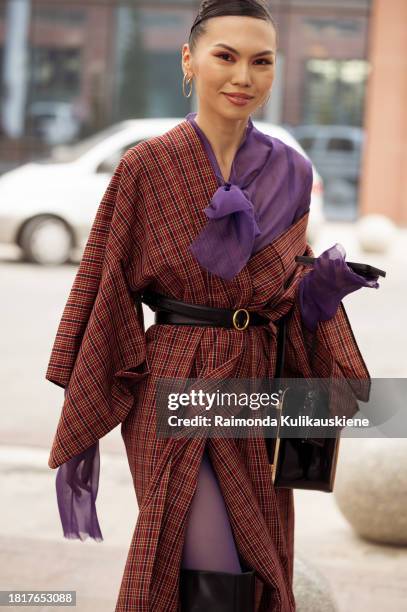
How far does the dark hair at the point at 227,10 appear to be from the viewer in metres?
2.73

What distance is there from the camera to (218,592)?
2611 millimetres

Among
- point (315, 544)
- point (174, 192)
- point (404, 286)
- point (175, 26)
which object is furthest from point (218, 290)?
point (175, 26)

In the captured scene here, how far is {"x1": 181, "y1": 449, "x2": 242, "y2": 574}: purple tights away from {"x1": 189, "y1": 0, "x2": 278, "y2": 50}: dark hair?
1.02 m

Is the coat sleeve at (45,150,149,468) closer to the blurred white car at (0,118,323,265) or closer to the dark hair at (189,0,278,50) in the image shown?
the dark hair at (189,0,278,50)

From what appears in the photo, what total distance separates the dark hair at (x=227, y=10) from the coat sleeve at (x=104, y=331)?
0.34m

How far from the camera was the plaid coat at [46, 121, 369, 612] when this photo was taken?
270cm

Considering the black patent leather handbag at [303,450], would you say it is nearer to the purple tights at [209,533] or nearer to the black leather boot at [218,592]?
the purple tights at [209,533]

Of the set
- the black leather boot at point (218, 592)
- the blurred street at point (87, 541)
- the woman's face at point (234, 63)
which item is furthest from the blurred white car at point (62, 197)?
the black leather boot at point (218, 592)

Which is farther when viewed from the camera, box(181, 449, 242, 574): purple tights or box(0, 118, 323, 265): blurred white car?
box(0, 118, 323, 265): blurred white car

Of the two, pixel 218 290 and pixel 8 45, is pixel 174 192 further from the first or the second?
pixel 8 45

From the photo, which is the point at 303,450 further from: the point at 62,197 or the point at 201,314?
the point at 62,197

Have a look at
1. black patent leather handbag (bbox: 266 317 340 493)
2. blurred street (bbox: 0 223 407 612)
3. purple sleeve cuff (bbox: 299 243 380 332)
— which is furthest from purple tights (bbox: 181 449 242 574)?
blurred street (bbox: 0 223 407 612)

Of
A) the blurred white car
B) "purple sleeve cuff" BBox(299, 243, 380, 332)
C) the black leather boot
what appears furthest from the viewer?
the blurred white car

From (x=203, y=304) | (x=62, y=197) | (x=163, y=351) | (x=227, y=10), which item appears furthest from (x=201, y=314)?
(x=62, y=197)
